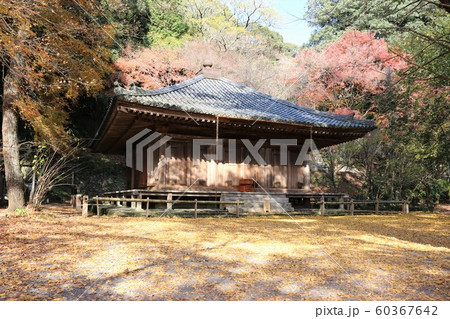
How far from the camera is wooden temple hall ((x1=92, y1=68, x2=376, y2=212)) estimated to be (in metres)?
11.2

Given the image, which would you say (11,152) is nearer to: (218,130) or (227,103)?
(218,130)

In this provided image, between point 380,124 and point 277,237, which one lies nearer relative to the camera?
point 277,237

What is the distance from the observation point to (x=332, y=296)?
11.7 feet

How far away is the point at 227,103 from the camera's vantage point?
1353 centimetres

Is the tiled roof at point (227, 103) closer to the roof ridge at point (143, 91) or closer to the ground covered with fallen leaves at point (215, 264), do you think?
the roof ridge at point (143, 91)

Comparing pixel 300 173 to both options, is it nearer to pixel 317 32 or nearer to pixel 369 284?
pixel 369 284

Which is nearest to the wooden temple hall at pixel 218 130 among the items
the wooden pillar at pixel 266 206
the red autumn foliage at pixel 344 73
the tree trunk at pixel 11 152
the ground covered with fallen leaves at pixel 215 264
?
the wooden pillar at pixel 266 206

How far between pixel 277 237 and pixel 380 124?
12633 millimetres

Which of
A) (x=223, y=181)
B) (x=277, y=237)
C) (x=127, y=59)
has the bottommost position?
(x=277, y=237)

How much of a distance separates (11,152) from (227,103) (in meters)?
7.67

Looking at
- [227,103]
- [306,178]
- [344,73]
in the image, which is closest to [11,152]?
[227,103]

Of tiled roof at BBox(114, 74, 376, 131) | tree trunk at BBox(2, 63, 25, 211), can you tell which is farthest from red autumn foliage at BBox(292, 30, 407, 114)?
tree trunk at BBox(2, 63, 25, 211)

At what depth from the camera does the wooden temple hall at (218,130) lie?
11250 millimetres

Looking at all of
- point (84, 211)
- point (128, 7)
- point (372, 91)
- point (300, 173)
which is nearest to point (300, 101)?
point (372, 91)
